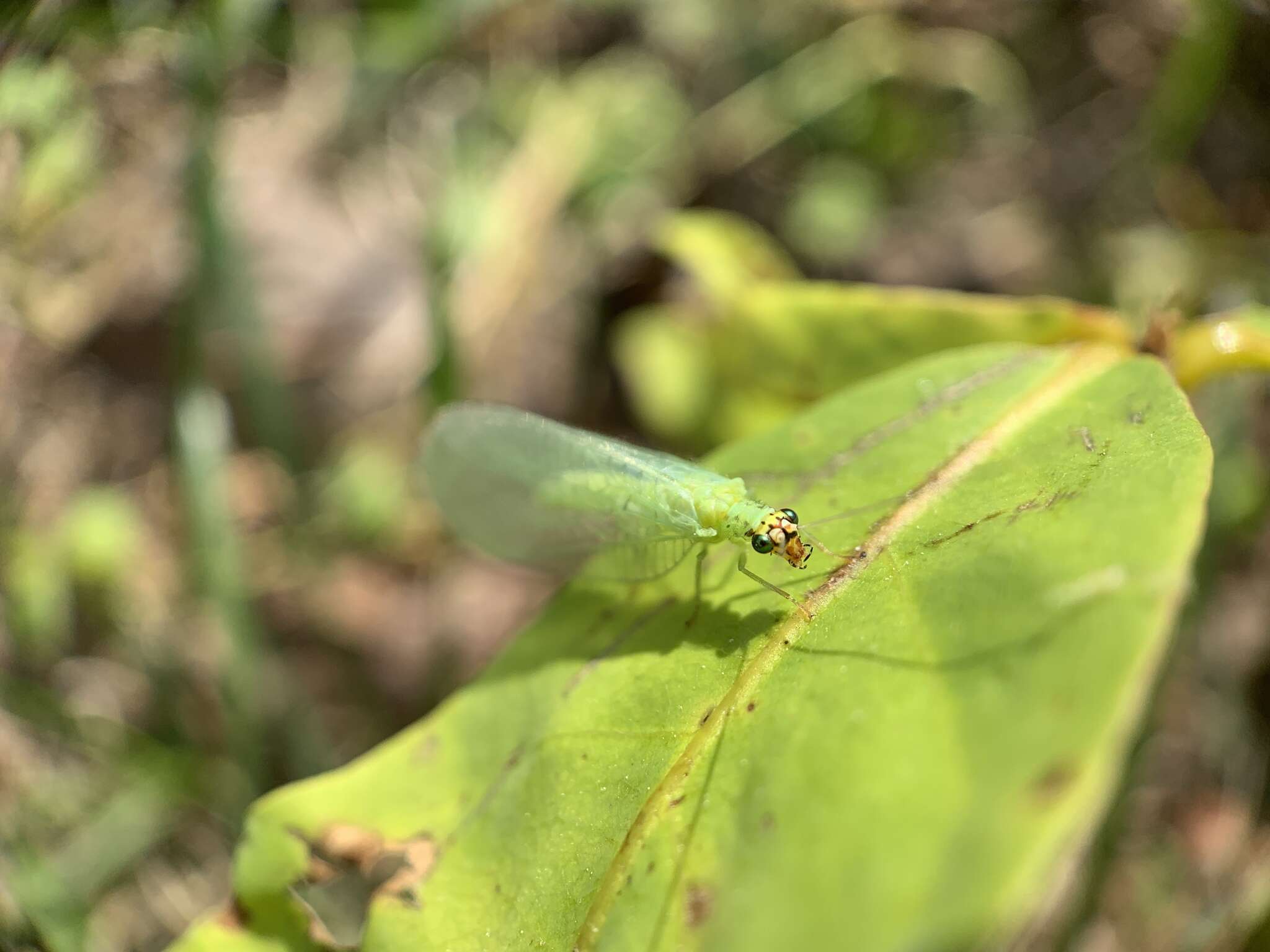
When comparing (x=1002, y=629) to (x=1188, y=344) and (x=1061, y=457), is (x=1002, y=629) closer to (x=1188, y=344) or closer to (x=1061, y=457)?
(x=1061, y=457)

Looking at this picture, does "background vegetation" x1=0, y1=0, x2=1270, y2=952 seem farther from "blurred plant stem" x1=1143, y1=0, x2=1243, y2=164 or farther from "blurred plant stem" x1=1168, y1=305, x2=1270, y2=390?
"blurred plant stem" x1=1168, y1=305, x2=1270, y2=390

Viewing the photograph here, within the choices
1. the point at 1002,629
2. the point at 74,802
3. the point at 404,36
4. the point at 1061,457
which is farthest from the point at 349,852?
the point at 404,36

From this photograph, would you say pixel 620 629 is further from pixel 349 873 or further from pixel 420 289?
pixel 420 289

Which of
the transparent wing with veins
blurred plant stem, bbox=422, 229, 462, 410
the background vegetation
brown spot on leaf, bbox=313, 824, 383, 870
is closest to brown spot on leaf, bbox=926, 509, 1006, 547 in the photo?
the transparent wing with veins

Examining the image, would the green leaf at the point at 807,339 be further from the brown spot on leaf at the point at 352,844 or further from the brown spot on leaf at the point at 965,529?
the brown spot on leaf at the point at 352,844

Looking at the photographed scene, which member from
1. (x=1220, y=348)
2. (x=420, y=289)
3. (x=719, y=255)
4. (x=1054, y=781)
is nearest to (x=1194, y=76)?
(x=719, y=255)

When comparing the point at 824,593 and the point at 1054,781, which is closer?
the point at 1054,781
